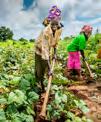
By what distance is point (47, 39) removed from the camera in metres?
7.20

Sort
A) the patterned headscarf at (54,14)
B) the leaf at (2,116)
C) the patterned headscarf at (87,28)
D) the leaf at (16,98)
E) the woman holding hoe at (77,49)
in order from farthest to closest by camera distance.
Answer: the woman holding hoe at (77,49)
the patterned headscarf at (87,28)
the patterned headscarf at (54,14)
the leaf at (16,98)
the leaf at (2,116)

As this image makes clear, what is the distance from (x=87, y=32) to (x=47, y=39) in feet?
9.27

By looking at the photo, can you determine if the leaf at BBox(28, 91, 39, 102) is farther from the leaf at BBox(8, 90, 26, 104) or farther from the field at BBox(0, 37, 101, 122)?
the leaf at BBox(8, 90, 26, 104)

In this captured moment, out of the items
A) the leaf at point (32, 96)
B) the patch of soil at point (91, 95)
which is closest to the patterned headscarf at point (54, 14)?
the leaf at point (32, 96)

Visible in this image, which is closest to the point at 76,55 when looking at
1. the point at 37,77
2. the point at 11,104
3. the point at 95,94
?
the point at 95,94

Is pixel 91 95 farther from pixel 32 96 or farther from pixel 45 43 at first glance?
pixel 32 96

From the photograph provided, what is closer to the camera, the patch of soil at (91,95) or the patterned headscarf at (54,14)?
the patch of soil at (91,95)

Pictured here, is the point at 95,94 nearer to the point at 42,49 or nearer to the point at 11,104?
the point at 42,49

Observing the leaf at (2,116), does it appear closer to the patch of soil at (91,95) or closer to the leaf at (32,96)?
the leaf at (32,96)

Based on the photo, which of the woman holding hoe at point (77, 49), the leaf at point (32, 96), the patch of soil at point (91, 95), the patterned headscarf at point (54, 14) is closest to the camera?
the leaf at point (32, 96)

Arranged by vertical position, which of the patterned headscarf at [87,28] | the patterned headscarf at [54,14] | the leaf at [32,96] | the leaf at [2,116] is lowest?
the leaf at [2,116]

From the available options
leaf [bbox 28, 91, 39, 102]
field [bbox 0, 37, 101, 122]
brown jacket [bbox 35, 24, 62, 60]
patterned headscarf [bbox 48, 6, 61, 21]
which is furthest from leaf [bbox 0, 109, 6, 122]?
patterned headscarf [bbox 48, 6, 61, 21]

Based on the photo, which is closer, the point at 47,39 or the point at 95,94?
the point at 47,39

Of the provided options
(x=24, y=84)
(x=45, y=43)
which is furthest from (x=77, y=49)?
(x=24, y=84)
